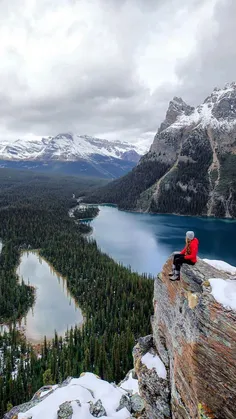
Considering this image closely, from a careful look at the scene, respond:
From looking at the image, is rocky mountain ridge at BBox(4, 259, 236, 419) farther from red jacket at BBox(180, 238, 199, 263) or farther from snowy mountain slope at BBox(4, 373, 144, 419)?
red jacket at BBox(180, 238, 199, 263)

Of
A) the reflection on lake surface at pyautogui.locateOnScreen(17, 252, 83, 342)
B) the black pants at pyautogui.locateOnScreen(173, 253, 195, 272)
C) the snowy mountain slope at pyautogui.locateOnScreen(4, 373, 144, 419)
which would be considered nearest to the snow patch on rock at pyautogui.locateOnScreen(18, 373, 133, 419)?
the snowy mountain slope at pyautogui.locateOnScreen(4, 373, 144, 419)

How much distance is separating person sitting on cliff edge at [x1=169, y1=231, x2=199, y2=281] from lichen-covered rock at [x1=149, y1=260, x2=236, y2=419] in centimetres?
42

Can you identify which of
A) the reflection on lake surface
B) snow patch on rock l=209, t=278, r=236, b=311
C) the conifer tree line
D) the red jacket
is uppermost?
the red jacket

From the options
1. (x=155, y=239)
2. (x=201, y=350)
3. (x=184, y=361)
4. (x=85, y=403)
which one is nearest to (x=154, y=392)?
(x=184, y=361)

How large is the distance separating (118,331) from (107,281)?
70.2 feet

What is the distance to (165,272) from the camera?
64.5 ft

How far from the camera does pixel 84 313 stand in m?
69.6

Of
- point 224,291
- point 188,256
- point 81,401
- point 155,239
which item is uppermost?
point 188,256

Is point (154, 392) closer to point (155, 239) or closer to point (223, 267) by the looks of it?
point (223, 267)

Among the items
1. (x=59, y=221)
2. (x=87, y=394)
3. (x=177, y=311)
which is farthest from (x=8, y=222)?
(x=177, y=311)

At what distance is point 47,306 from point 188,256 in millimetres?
66632

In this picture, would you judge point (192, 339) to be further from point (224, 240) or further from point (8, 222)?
point (8, 222)

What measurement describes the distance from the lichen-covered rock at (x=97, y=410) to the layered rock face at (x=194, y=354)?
5.62 metres

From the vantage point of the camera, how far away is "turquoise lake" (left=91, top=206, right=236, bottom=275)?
115188mm
